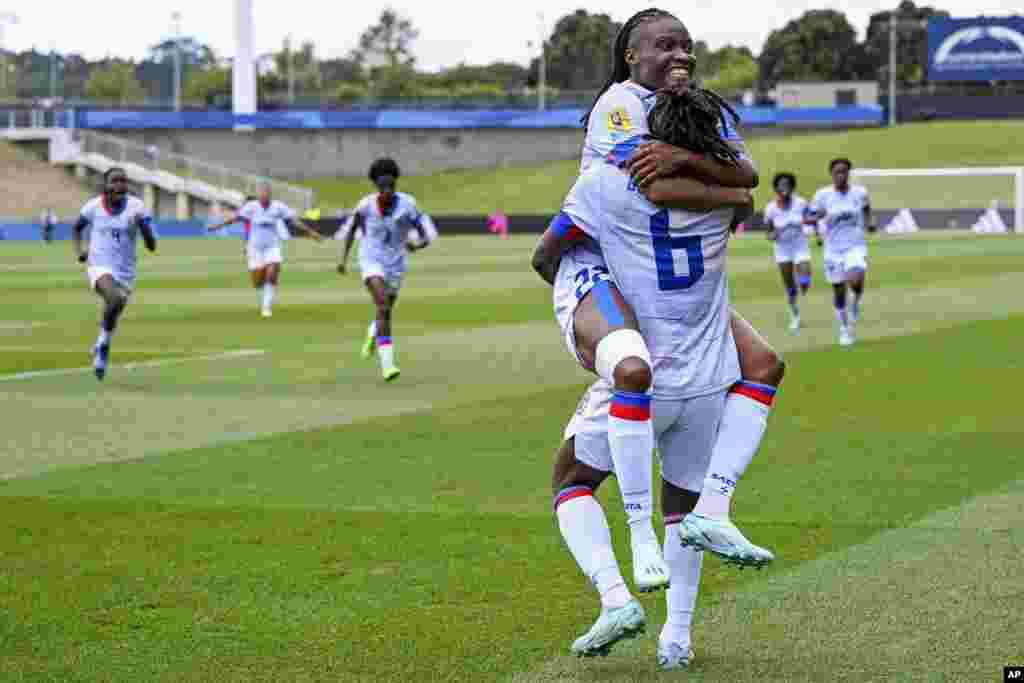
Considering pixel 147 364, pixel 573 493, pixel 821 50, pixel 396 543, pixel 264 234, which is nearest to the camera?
pixel 573 493

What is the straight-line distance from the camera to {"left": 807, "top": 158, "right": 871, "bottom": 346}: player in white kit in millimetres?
23812

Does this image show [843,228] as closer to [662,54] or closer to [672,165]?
[662,54]

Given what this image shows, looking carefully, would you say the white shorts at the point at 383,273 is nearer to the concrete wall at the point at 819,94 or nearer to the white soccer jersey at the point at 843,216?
the white soccer jersey at the point at 843,216

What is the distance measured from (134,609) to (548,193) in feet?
288

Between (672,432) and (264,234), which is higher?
(672,432)

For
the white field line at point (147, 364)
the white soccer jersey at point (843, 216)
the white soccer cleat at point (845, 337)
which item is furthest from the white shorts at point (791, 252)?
the white field line at point (147, 364)

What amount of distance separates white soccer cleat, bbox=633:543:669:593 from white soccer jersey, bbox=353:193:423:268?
13265mm

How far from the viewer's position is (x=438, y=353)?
21594mm

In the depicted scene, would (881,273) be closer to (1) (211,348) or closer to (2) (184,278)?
(2) (184,278)

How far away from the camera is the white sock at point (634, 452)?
19.7ft

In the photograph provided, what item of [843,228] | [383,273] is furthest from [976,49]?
[383,273]

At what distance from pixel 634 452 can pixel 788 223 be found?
69.7ft

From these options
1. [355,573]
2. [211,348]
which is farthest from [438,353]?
[355,573]

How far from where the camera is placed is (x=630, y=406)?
19.7 feet
